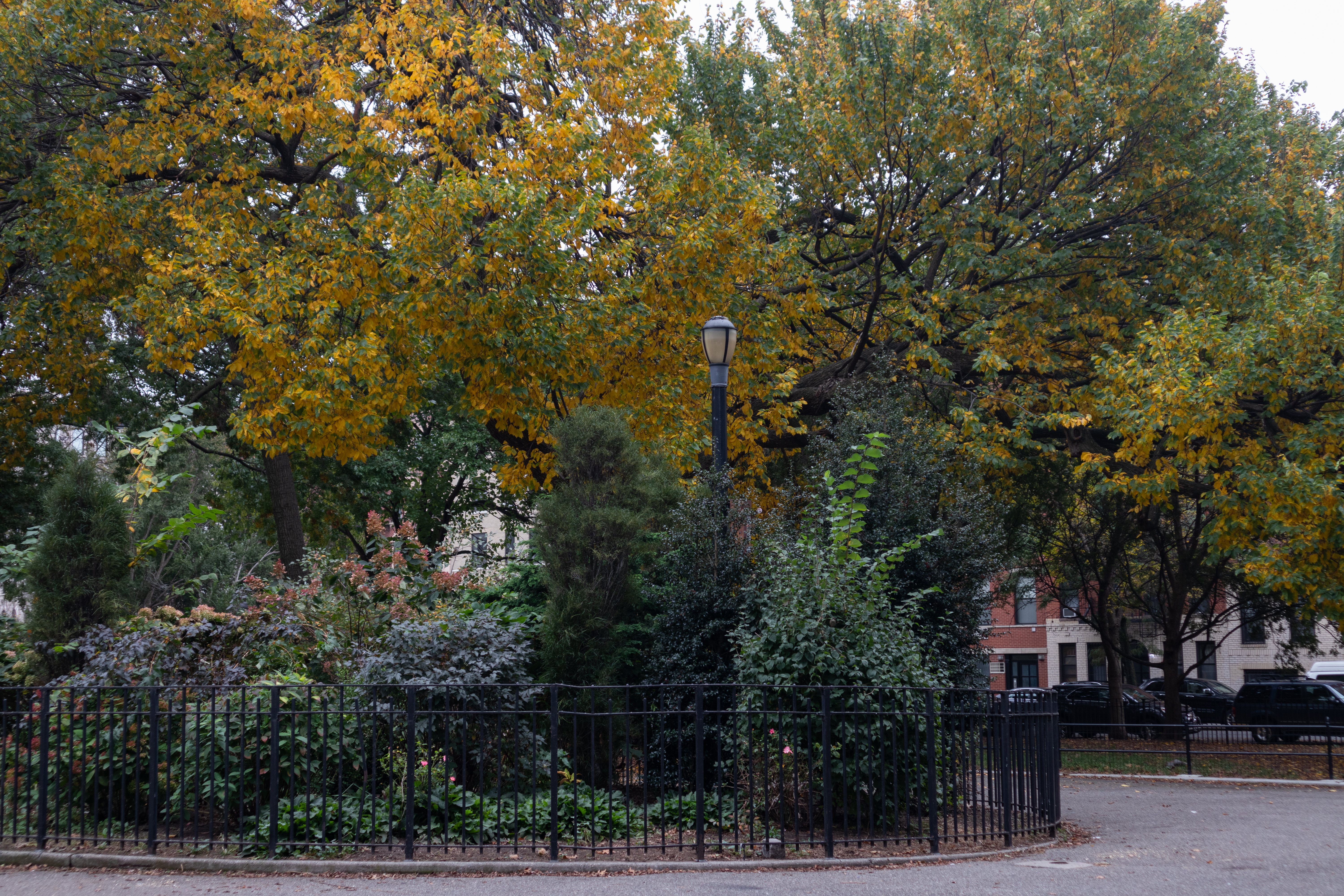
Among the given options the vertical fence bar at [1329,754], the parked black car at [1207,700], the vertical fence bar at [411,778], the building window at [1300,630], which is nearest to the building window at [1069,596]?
the parked black car at [1207,700]

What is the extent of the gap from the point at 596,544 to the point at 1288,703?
25.3 metres

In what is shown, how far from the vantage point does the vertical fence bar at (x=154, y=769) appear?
8.47 m

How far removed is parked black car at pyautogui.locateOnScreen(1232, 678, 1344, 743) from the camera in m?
27.6

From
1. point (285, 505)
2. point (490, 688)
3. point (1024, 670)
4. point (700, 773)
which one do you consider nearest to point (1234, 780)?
point (700, 773)

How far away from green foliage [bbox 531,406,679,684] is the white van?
111ft

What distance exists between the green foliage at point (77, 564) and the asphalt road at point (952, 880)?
3399 mm

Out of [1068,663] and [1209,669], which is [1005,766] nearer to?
[1209,669]

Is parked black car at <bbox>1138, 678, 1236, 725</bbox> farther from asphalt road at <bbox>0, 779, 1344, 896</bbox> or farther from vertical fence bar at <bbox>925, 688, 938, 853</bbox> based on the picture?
vertical fence bar at <bbox>925, 688, 938, 853</bbox>

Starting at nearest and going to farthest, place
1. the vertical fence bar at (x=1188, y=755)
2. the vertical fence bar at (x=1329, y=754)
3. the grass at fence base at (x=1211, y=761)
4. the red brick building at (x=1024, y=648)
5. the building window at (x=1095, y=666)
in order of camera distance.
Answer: the vertical fence bar at (x=1329, y=754), the vertical fence bar at (x=1188, y=755), the grass at fence base at (x=1211, y=761), the building window at (x=1095, y=666), the red brick building at (x=1024, y=648)

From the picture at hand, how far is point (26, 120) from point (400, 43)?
5957 millimetres

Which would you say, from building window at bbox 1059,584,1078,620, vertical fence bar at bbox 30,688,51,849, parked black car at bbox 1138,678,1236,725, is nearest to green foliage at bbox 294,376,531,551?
vertical fence bar at bbox 30,688,51,849

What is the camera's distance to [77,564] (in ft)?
37.1

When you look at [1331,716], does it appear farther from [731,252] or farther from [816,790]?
[816,790]

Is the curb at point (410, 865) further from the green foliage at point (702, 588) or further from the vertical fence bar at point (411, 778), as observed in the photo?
the green foliage at point (702, 588)
